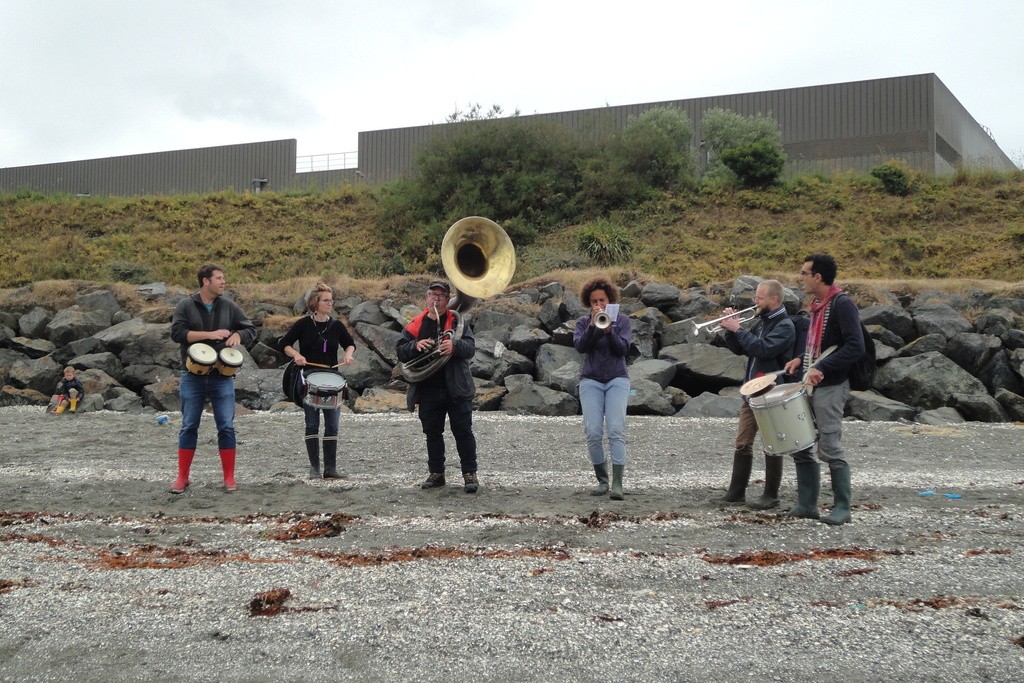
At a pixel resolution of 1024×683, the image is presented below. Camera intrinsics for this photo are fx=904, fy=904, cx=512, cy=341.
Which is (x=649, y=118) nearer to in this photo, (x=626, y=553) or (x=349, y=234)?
(x=349, y=234)

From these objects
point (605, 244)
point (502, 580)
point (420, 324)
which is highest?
point (605, 244)

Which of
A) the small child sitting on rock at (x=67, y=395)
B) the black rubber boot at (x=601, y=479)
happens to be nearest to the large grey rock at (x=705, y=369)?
the black rubber boot at (x=601, y=479)

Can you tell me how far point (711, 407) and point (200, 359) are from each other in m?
8.42

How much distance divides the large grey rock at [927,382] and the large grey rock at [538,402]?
5399 millimetres

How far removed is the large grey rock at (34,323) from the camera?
1961 centimetres

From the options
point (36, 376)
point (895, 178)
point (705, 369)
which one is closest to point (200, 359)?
point (705, 369)

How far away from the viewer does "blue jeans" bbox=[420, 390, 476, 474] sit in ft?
25.8

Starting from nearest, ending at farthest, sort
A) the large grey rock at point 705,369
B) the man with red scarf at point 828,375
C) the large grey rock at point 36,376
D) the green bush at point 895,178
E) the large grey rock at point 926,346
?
the man with red scarf at point 828,375, the large grey rock at point 705,369, the large grey rock at point 926,346, the large grey rock at point 36,376, the green bush at point 895,178

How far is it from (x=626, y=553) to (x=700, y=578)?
63 centimetres

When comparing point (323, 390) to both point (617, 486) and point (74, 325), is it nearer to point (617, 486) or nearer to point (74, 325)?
point (617, 486)

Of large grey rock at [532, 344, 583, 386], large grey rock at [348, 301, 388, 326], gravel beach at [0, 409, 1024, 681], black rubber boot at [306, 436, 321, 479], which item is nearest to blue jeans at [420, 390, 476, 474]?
gravel beach at [0, 409, 1024, 681]

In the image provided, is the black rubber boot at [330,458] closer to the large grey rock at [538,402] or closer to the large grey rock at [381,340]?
the large grey rock at [538,402]

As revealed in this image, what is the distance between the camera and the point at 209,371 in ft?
25.5

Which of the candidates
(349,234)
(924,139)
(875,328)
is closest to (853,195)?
(924,139)
